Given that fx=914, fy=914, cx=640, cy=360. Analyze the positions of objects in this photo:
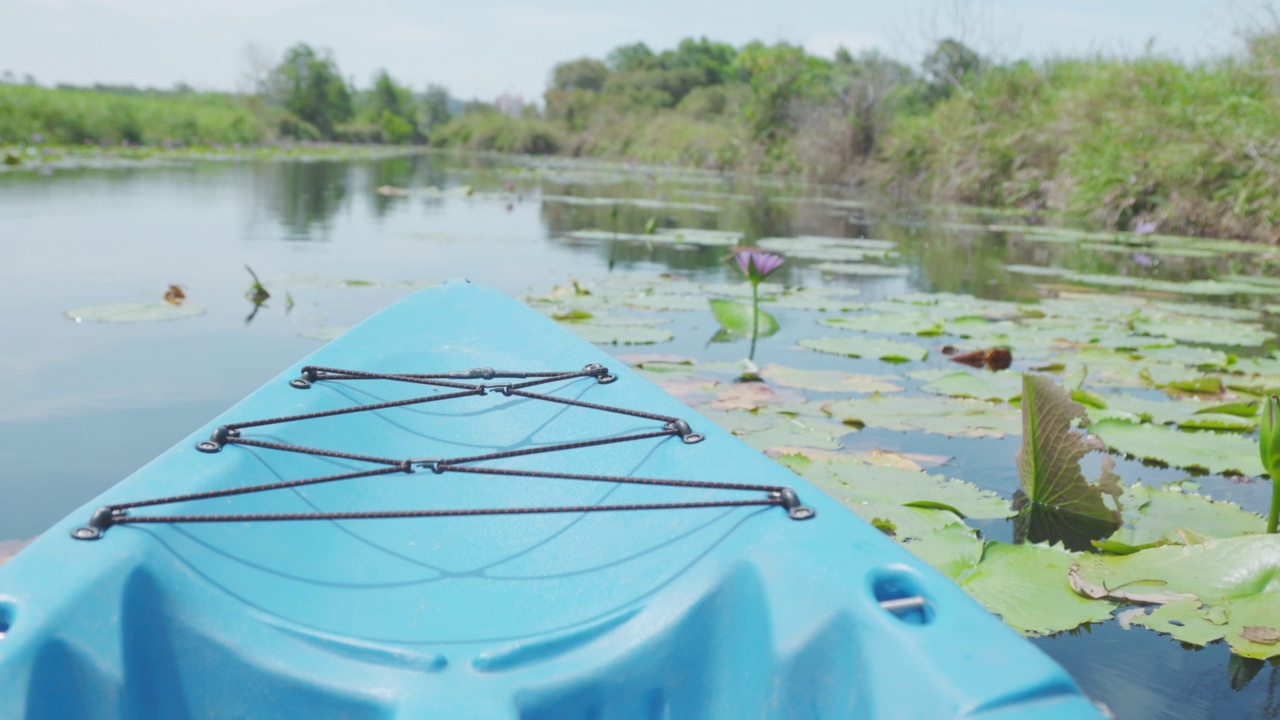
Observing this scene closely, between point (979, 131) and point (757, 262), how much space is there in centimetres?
1068

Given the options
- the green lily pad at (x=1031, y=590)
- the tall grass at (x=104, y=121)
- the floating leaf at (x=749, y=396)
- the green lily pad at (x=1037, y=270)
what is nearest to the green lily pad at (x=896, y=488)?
the green lily pad at (x=1031, y=590)

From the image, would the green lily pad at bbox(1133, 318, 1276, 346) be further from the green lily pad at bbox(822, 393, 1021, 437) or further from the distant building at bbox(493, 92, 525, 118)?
the distant building at bbox(493, 92, 525, 118)

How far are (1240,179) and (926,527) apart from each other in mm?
8318

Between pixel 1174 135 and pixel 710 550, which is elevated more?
pixel 1174 135

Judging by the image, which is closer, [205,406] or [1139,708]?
[1139,708]

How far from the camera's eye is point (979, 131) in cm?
1217

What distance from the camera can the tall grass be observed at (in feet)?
44.7

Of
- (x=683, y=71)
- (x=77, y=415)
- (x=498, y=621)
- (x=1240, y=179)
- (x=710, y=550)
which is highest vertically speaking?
(x=683, y=71)

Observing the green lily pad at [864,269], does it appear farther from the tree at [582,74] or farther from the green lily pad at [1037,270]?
the tree at [582,74]

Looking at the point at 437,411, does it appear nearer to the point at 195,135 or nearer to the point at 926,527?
the point at 926,527

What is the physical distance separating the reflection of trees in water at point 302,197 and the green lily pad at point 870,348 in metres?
3.63

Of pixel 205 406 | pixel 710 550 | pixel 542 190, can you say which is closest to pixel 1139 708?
pixel 710 550

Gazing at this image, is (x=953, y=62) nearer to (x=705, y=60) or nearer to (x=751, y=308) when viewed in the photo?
(x=751, y=308)

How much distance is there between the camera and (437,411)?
156 cm
